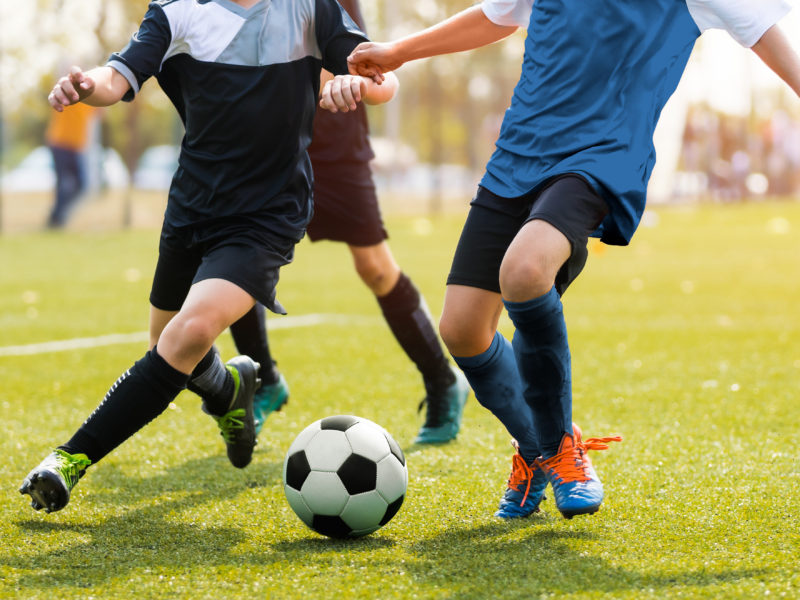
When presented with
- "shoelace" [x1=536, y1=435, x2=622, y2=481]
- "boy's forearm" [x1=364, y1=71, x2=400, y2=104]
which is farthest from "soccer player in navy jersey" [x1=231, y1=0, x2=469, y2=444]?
"shoelace" [x1=536, y1=435, x2=622, y2=481]

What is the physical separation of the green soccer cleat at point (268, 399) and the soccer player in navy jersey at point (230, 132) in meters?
0.79

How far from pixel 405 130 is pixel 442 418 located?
61.7 m

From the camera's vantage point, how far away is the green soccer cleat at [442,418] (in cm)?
436

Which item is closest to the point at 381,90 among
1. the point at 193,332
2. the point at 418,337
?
the point at 193,332

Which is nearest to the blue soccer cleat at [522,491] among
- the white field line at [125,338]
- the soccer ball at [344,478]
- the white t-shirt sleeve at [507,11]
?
the soccer ball at [344,478]

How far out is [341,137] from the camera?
446 cm

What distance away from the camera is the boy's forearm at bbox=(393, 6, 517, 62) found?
11.1 feet

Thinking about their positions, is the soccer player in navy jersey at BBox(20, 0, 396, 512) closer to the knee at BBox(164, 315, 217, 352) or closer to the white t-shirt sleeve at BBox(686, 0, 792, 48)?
the knee at BBox(164, 315, 217, 352)

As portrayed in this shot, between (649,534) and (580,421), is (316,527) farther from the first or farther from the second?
(580,421)

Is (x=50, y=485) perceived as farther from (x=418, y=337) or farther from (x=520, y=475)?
(x=418, y=337)

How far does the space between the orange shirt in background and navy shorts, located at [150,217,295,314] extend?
49.0 ft

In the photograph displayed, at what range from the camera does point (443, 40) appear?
338cm

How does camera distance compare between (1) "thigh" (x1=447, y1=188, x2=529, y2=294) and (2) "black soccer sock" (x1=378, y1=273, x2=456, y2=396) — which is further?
(2) "black soccer sock" (x1=378, y1=273, x2=456, y2=396)

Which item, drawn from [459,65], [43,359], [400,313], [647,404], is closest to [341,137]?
[400,313]
